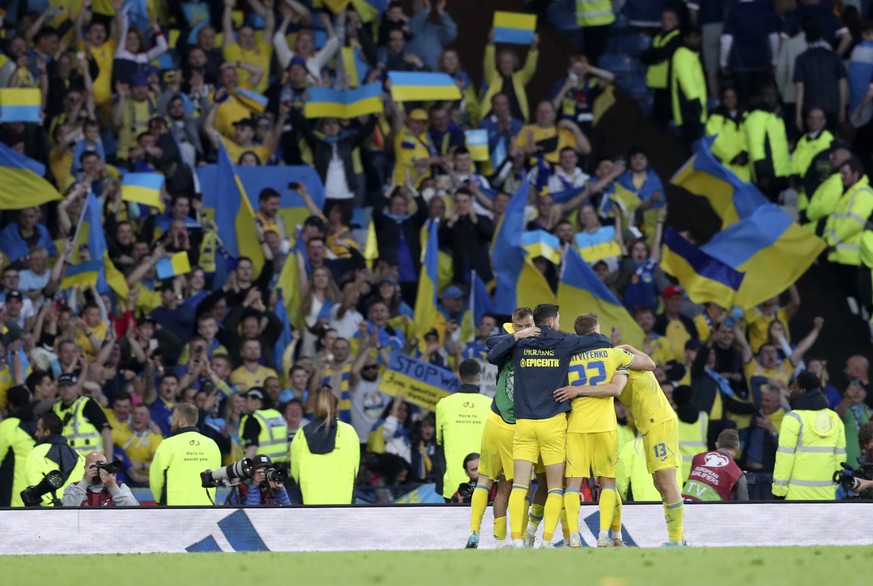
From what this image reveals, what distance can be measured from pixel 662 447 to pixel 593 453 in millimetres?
585

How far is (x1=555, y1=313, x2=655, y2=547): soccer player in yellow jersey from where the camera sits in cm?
1277

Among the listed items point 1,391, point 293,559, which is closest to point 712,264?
point 1,391

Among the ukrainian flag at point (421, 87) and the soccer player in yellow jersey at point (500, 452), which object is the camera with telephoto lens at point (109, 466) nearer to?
the soccer player in yellow jersey at point (500, 452)

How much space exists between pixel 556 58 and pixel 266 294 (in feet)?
19.0

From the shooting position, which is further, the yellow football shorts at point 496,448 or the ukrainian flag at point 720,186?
the ukrainian flag at point 720,186

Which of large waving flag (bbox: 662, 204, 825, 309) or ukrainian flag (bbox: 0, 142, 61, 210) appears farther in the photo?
large waving flag (bbox: 662, 204, 825, 309)

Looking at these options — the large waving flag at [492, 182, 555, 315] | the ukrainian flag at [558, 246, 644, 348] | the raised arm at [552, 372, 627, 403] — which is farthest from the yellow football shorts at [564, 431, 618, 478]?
the large waving flag at [492, 182, 555, 315]

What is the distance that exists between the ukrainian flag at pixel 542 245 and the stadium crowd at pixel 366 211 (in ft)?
0.11

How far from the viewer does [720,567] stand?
10273mm

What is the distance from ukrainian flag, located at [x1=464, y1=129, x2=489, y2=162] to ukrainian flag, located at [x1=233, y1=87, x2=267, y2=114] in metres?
2.34

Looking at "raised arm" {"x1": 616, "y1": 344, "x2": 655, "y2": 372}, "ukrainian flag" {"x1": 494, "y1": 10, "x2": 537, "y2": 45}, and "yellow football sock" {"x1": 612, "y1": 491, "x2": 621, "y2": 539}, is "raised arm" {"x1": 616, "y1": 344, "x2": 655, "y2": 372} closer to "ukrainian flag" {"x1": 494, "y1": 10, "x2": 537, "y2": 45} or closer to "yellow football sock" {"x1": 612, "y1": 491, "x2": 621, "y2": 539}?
"yellow football sock" {"x1": 612, "y1": 491, "x2": 621, "y2": 539}

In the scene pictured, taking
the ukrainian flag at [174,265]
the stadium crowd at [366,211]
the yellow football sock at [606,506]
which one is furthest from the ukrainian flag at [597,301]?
the yellow football sock at [606,506]

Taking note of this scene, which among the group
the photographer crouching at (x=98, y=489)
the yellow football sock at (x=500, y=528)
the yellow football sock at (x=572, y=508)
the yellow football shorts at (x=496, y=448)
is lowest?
the photographer crouching at (x=98, y=489)

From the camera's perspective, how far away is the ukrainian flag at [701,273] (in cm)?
1886
